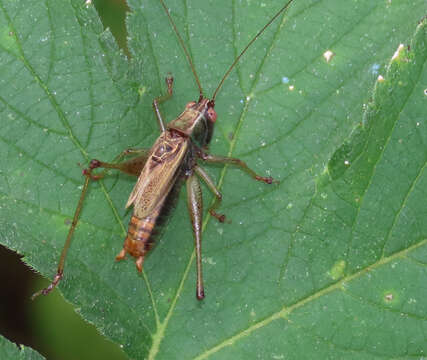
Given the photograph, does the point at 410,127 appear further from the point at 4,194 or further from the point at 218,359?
the point at 4,194

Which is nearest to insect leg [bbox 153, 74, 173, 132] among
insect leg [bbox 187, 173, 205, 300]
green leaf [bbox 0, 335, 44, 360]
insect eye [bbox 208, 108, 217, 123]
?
insect eye [bbox 208, 108, 217, 123]

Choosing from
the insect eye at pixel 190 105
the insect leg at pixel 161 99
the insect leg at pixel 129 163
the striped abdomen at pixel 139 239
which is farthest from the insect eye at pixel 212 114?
the striped abdomen at pixel 139 239

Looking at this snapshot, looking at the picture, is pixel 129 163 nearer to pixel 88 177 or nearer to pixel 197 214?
pixel 88 177

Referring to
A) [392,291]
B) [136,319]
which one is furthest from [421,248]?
[136,319]

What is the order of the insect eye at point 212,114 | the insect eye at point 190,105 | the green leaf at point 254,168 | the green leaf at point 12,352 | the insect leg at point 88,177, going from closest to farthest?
the green leaf at point 12,352 → the green leaf at point 254,168 → the insect leg at point 88,177 → the insect eye at point 212,114 → the insect eye at point 190,105

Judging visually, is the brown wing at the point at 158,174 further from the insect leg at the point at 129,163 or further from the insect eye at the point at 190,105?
the insect eye at the point at 190,105
